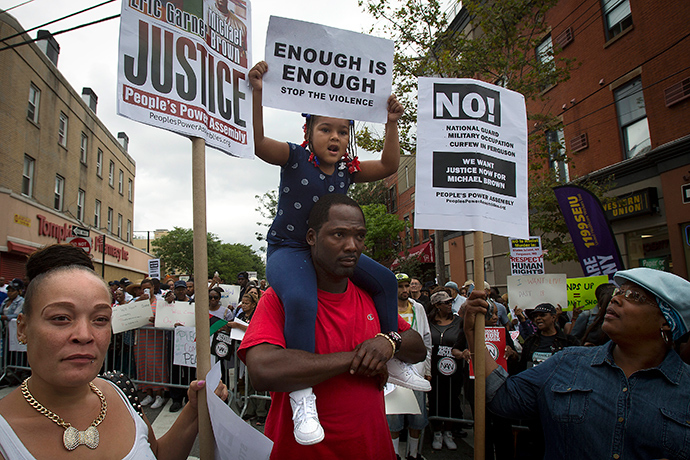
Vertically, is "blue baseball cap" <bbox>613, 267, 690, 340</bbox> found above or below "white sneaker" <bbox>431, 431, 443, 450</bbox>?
above

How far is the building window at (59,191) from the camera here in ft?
74.1

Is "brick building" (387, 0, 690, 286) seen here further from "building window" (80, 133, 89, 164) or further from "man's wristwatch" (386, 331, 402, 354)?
"building window" (80, 133, 89, 164)

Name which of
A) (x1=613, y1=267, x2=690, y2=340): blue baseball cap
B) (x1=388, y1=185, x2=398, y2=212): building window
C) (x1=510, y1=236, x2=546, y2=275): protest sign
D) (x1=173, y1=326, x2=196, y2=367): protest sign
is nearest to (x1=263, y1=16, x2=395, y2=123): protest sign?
(x1=613, y1=267, x2=690, y2=340): blue baseball cap

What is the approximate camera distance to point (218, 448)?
193cm

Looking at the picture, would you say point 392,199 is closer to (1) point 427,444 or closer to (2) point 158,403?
(2) point 158,403

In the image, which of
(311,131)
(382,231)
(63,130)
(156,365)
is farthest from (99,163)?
(311,131)

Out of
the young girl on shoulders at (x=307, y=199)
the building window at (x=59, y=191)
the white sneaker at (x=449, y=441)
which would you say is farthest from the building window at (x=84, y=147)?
the young girl on shoulders at (x=307, y=199)

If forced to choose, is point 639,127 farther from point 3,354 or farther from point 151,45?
point 3,354

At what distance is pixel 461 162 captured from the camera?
2754 mm

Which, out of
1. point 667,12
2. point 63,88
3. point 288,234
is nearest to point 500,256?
point 667,12

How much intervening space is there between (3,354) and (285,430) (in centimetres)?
881

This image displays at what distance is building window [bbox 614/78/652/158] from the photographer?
13.0 meters

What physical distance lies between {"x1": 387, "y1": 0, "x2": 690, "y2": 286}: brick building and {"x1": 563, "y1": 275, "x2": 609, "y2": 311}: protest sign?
5538 millimetres

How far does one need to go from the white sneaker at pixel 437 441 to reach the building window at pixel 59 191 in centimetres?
2350
